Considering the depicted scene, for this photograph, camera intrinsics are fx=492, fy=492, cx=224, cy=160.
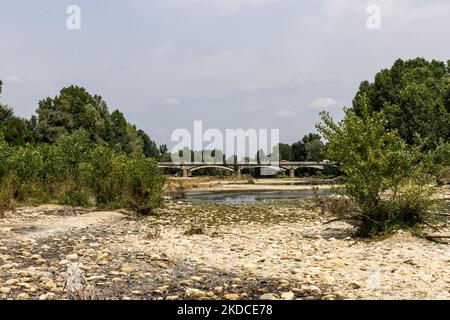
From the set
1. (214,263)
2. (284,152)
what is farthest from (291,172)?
(214,263)

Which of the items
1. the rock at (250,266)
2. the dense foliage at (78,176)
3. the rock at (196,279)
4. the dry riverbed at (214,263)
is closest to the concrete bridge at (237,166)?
the dense foliage at (78,176)

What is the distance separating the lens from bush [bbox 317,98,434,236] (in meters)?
16.3

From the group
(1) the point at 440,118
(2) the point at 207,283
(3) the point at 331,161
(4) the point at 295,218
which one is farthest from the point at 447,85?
(2) the point at 207,283

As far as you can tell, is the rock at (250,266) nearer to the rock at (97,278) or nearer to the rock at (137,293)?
the rock at (137,293)

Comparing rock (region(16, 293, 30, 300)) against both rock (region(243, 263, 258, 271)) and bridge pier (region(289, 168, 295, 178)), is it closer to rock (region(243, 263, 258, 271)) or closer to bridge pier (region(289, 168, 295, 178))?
rock (region(243, 263, 258, 271))

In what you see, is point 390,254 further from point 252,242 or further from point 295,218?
point 295,218

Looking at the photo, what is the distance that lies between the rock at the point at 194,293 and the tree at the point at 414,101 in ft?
174

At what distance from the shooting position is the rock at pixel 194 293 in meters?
9.36

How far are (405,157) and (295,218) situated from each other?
35.1ft

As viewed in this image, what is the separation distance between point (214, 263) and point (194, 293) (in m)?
3.30

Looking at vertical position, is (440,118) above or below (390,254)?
above

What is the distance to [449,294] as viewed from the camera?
362 inches

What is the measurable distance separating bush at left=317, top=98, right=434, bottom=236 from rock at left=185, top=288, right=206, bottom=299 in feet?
27.8

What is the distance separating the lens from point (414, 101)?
62781 mm
